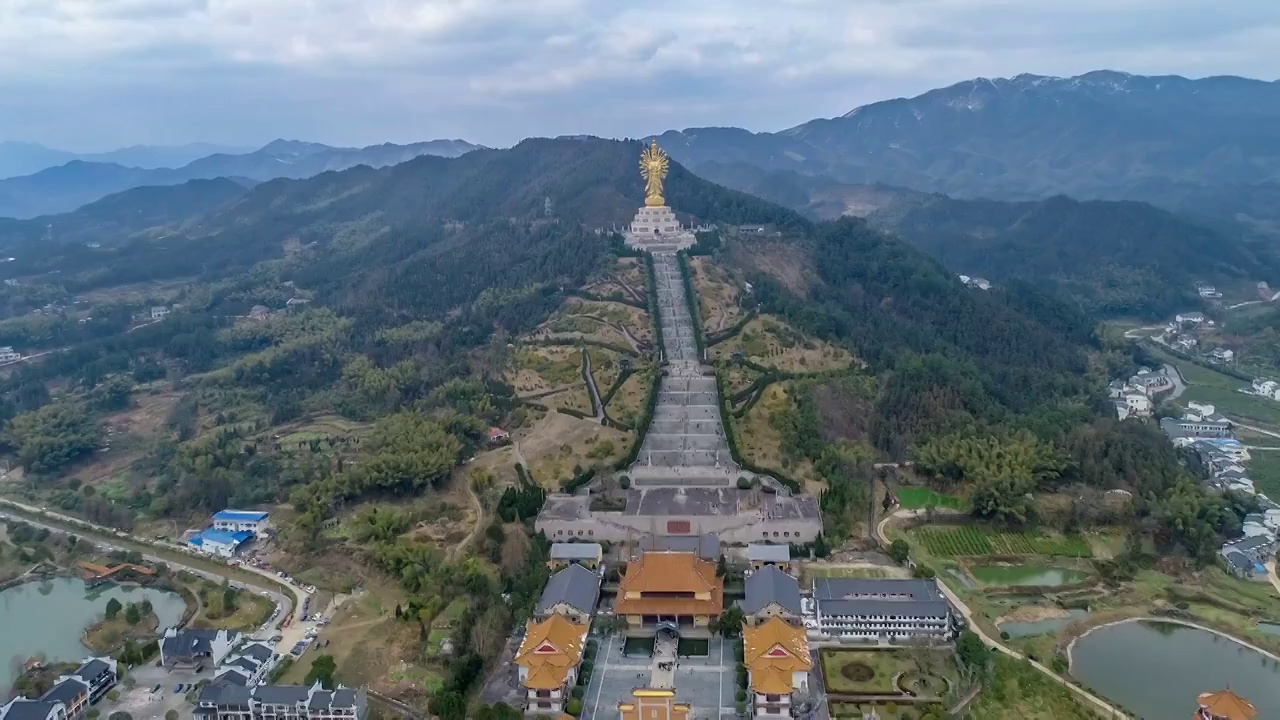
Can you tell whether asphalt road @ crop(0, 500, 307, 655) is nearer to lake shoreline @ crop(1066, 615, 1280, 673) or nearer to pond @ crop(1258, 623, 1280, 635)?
lake shoreline @ crop(1066, 615, 1280, 673)

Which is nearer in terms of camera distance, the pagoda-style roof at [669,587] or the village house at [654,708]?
the village house at [654,708]

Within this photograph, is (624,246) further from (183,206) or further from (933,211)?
(183,206)

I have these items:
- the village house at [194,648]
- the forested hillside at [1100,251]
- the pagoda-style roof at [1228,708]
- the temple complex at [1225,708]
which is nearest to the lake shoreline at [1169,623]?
the temple complex at [1225,708]

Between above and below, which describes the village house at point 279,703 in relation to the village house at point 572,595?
below

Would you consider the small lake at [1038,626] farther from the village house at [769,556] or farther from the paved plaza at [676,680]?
the paved plaza at [676,680]

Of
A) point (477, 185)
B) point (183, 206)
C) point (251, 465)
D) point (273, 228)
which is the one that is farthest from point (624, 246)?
point (183, 206)

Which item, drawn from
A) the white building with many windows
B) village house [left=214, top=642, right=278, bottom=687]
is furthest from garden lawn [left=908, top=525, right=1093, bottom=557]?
village house [left=214, top=642, right=278, bottom=687]
